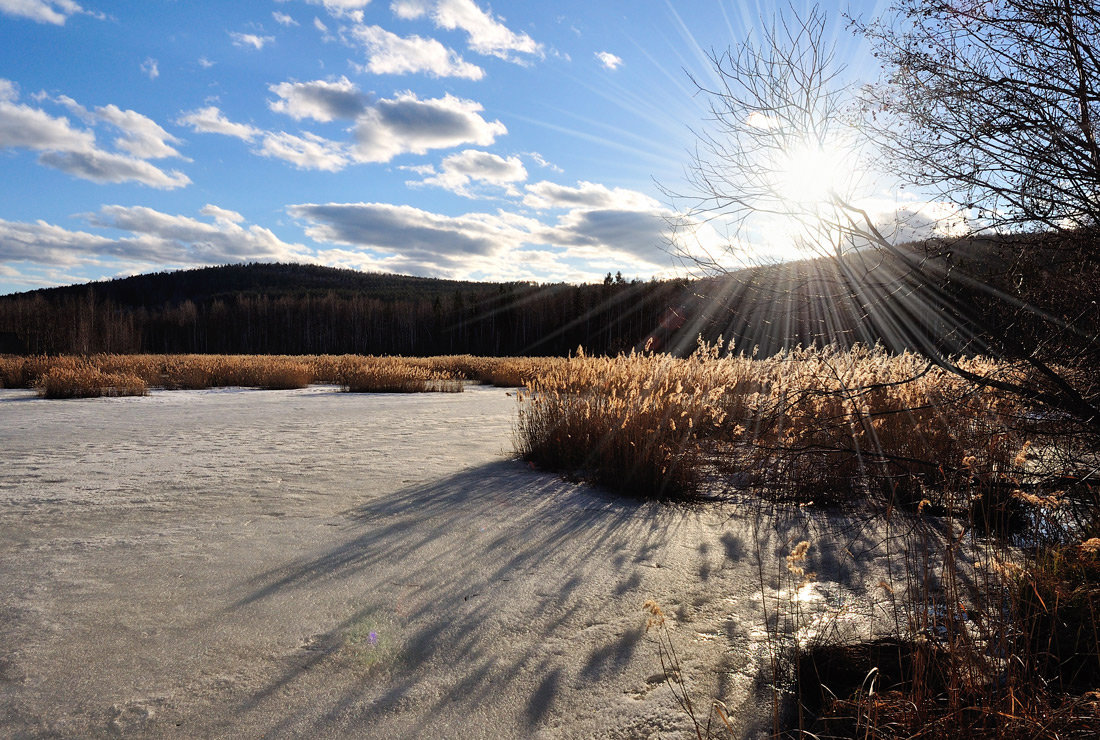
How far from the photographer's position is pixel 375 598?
269cm

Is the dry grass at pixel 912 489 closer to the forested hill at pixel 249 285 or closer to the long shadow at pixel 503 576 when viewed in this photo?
the long shadow at pixel 503 576

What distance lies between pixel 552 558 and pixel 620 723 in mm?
1455

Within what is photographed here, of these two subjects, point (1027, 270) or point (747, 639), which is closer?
point (747, 639)

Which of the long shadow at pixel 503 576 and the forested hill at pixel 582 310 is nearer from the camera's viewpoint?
the long shadow at pixel 503 576

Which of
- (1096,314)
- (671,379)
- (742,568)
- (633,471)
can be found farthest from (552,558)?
(671,379)

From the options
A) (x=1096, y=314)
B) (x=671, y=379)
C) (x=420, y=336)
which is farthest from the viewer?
(x=420, y=336)

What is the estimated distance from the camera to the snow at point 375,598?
189cm

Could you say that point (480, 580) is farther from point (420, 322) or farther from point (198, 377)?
point (420, 322)

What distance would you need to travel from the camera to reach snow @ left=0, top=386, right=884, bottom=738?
189 cm

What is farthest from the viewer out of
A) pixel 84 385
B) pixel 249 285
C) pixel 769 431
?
pixel 249 285

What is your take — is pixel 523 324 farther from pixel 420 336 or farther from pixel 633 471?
pixel 633 471

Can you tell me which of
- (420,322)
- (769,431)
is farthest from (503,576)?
(420,322)

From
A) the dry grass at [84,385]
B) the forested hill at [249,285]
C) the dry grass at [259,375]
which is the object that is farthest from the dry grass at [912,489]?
the forested hill at [249,285]

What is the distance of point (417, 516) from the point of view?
13.1 ft
